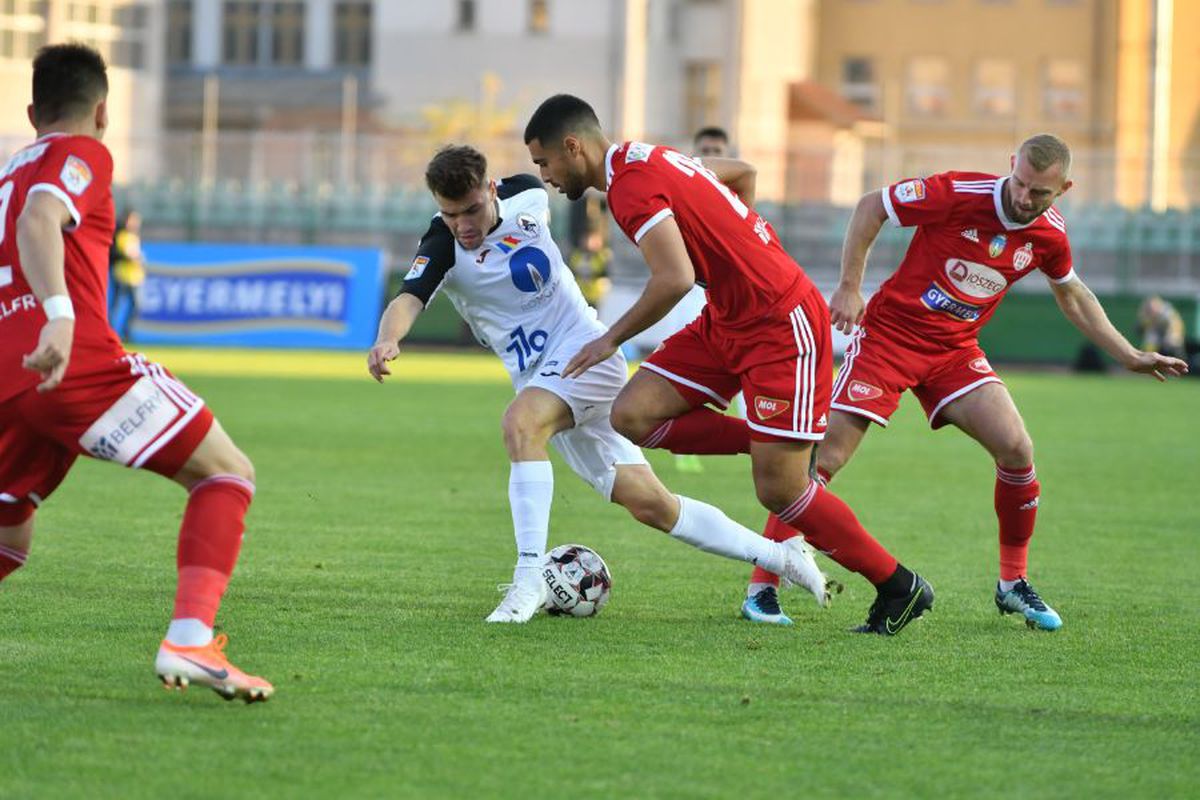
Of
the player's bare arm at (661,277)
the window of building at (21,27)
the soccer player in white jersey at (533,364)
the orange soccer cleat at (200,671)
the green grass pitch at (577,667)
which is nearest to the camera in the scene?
the green grass pitch at (577,667)

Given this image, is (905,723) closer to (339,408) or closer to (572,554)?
(572,554)

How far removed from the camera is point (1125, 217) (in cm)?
3366

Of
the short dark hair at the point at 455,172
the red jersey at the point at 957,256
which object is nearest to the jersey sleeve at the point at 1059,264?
the red jersey at the point at 957,256

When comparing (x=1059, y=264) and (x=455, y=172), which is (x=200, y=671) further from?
(x=1059, y=264)

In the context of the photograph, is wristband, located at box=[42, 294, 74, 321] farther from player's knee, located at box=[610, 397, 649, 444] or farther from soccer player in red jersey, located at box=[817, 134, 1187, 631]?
soccer player in red jersey, located at box=[817, 134, 1187, 631]

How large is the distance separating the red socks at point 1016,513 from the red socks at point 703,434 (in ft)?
3.56

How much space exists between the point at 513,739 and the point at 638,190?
7.50 feet

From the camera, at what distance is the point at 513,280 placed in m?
7.99

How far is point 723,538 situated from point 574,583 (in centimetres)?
61

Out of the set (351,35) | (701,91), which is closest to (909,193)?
(701,91)

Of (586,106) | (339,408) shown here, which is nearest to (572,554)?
(586,106)

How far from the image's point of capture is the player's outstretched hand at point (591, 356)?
7.16 meters

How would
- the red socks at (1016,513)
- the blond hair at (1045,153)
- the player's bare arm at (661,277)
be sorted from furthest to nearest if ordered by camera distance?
the red socks at (1016,513) < the blond hair at (1045,153) < the player's bare arm at (661,277)

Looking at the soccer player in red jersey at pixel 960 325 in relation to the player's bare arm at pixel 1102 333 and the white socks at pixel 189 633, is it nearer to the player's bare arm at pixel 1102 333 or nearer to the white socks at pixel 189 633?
the player's bare arm at pixel 1102 333
